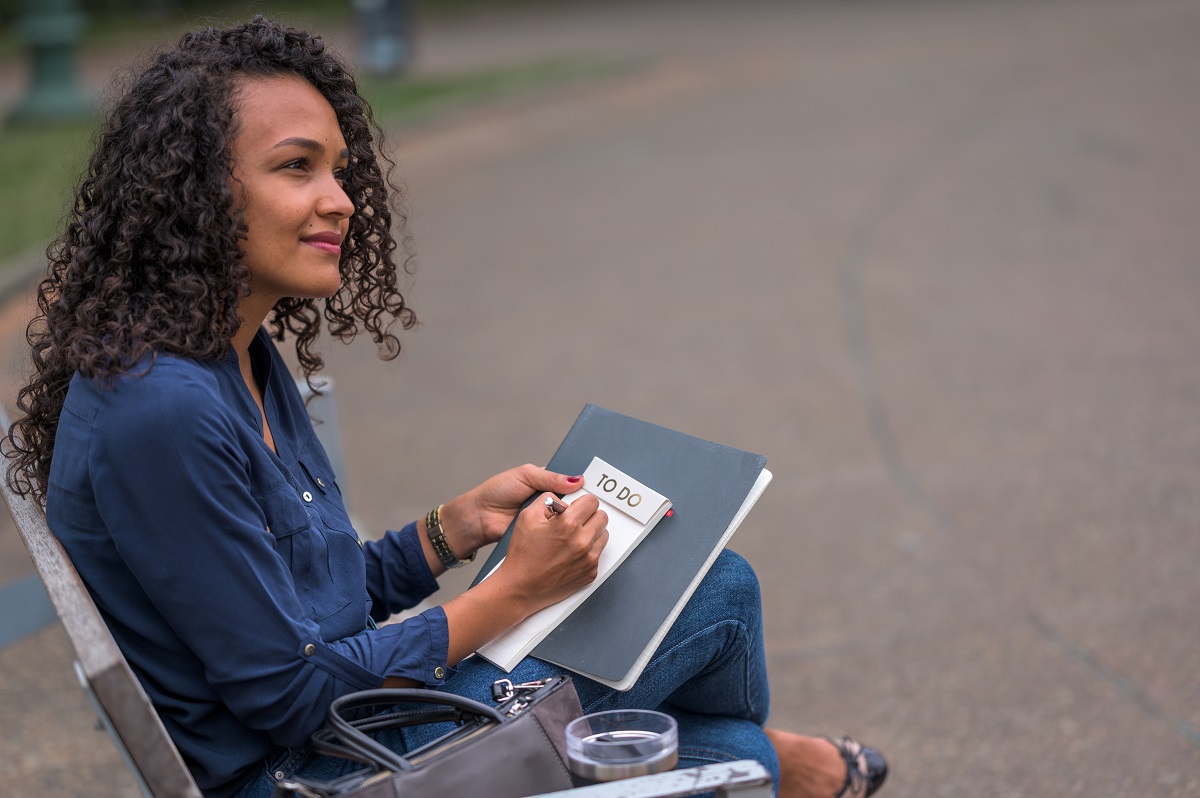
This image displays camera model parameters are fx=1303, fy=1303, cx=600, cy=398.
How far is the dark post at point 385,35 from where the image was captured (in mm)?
14461

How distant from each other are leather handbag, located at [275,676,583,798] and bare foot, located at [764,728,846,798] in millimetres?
941

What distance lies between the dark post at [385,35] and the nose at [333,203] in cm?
1305

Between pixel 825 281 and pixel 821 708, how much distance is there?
4.28 metres

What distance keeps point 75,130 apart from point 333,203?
10.7 meters

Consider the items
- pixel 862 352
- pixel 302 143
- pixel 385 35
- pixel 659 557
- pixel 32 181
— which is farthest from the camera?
pixel 385 35

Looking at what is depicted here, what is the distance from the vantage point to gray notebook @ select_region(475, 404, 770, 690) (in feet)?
6.84

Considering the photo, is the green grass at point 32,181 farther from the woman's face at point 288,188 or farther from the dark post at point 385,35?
the woman's face at point 288,188

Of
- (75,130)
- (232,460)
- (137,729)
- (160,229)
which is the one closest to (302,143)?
(160,229)

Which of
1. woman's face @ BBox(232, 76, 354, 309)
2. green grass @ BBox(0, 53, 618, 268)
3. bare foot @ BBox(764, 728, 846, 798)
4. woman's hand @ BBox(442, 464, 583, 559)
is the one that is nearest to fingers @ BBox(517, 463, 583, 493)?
woman's hand @ BBox(442, 464, 583, 559)

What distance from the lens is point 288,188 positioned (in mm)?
2023

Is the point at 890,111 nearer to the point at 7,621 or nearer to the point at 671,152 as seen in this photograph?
the point at 671,152

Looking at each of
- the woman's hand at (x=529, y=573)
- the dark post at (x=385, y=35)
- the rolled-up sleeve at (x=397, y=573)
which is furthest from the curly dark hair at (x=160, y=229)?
the dark post at (x=385, y=35)

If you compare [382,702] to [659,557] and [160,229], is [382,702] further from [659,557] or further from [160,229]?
[160,229]

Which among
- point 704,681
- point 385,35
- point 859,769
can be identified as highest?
point 385,35
